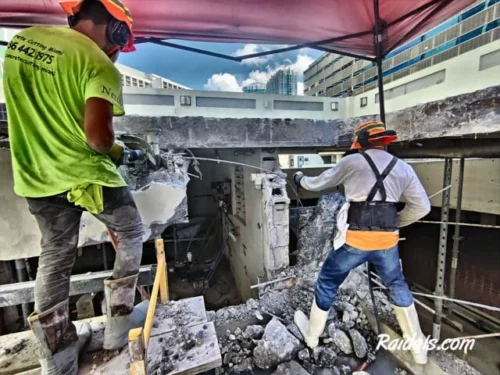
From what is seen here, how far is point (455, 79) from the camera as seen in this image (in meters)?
3.46

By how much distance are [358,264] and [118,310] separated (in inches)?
55.3

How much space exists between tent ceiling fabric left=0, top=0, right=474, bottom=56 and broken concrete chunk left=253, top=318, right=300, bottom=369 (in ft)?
7.44

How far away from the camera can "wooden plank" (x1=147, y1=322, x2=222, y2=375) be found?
1120 millimetres

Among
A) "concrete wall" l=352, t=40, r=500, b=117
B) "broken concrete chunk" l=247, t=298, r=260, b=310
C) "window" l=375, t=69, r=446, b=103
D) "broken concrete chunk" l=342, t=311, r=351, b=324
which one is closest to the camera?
"broken concrete chunk" l=342, t=311, r=351, b=324

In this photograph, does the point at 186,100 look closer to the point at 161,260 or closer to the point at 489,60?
the point at 161,260

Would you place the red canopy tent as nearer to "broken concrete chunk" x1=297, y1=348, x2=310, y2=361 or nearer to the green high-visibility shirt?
the green high-visibility shirt

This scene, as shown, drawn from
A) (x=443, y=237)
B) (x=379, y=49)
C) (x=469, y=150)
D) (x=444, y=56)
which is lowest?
(x=443, y=237)

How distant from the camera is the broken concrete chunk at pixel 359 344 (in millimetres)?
1652

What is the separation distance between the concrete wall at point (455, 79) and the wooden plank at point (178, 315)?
1.97 metres

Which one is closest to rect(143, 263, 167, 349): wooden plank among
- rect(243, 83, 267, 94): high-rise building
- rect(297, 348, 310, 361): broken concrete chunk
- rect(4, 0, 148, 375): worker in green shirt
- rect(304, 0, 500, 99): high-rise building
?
rect(4, 0, 148, 375): worker in green shirt

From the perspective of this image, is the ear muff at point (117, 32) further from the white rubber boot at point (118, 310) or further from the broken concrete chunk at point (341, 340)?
the broken concrete chunk at point (341, 340)

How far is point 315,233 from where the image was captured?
2.67 meters

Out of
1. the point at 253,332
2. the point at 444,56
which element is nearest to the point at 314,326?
the point at 253,332

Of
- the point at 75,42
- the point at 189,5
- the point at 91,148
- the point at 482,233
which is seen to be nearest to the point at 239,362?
the point at 91,148
